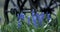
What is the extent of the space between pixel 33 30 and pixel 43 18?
0.35 m

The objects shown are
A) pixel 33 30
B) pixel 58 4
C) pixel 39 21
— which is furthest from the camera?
pixel 58 4

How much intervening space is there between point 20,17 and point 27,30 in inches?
11.9

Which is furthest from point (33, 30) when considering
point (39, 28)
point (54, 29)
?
point (54, 29)

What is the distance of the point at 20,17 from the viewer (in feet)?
10.6

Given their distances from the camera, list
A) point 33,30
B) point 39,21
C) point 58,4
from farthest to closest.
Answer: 1. point 58,4
2. point 39,21
3. point 33,30

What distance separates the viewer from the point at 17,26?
3117 mm

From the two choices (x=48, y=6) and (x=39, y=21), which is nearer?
(x=39, y=21)

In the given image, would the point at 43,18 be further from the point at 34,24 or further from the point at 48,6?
the point at 48,6

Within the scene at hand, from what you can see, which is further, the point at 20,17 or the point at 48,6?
the point at 48,6

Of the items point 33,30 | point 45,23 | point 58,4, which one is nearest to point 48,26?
point 45,23

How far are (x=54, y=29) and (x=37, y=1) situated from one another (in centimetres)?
182

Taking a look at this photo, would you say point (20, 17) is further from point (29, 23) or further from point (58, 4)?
point (58, 4)

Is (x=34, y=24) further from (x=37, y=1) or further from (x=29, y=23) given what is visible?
(x=37, y=1)

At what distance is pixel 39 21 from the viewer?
10.1ft
